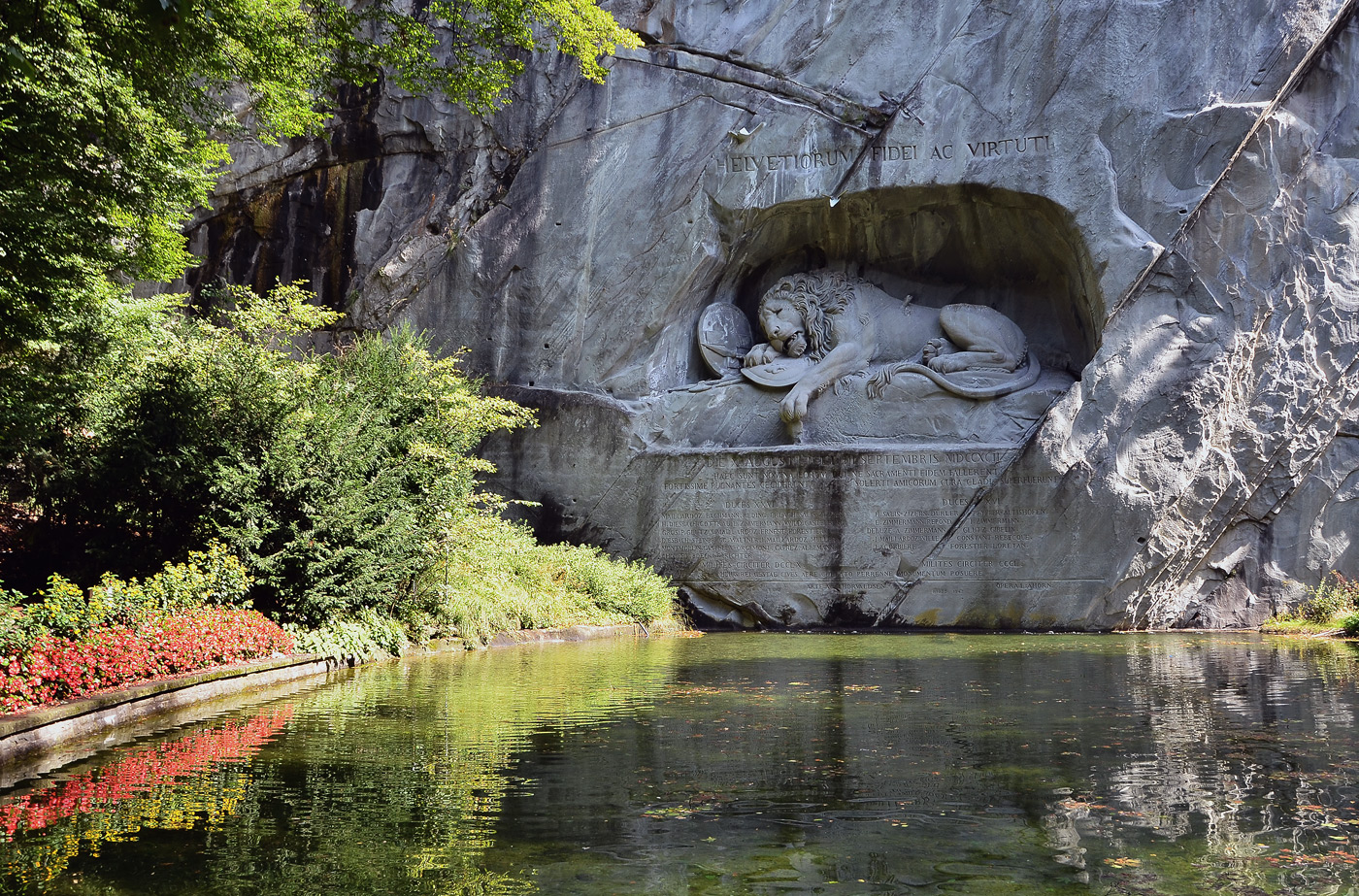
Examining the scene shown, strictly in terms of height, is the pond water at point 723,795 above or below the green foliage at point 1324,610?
below

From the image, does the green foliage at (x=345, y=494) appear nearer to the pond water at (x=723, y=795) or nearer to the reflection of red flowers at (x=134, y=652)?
the reflection of red flowers at (x=134, y=652)

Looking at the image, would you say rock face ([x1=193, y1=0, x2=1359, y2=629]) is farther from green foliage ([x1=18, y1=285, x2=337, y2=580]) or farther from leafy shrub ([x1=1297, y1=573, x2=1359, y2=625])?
green foliage ([x1=18, y1=285, x2=337, y2=580])

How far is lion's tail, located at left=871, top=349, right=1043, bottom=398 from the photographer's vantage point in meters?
16.4

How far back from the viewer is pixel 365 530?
10.3m

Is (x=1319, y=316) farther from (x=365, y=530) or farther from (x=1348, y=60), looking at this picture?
(x=365, y=530)

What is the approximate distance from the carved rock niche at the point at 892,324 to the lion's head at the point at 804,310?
2 cm

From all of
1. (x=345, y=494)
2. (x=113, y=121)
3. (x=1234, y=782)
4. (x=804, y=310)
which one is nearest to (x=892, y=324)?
(x=804, y=310)

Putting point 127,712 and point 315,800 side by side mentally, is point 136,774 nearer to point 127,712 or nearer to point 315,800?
point 315,800

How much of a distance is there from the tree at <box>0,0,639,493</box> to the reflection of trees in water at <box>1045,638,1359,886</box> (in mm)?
5386

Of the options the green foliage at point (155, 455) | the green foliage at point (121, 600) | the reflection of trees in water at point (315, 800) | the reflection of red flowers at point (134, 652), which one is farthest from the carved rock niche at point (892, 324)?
the reflection of trees in water at point (315, 800)

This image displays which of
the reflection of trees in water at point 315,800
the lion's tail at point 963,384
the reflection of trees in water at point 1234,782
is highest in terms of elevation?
the lion's tail at point 963,384

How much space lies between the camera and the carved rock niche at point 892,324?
16500 mm

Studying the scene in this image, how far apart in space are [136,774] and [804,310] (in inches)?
555

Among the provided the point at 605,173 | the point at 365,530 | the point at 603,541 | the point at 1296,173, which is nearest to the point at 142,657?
the point at 365,530
